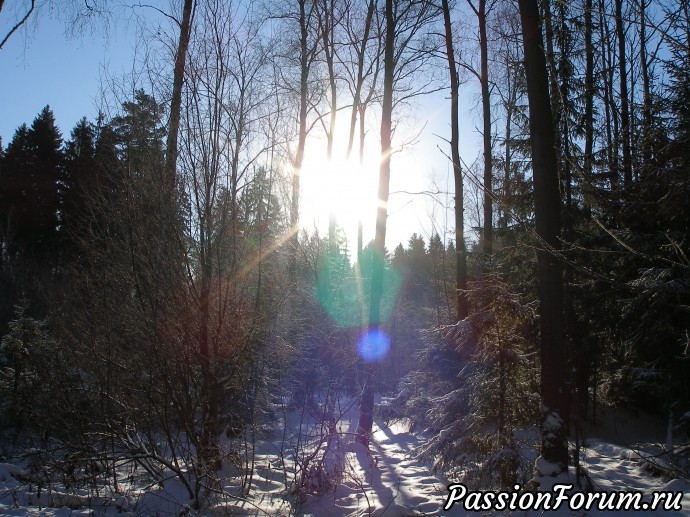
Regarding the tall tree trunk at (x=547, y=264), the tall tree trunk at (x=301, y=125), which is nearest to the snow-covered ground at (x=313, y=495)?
the tall tree trunk at (x=547, y=264)

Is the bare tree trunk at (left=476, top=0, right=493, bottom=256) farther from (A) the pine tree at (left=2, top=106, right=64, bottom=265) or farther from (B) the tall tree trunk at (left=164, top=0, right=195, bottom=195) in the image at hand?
(A) the pine tree at (left=2, top=106, right=64, bottom=265)

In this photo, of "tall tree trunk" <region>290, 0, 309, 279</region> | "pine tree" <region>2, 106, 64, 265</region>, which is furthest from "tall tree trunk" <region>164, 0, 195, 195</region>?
"pine tree" <region>2, 106, 64, 265</region>

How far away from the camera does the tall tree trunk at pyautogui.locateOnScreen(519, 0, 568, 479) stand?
5113 mm

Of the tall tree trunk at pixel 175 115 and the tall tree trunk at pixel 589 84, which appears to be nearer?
the tall tree trunk at pixel 589 84

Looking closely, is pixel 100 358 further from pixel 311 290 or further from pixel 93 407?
pixel 311 290

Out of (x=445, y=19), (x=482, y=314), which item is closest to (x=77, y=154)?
(x=445, y=19)

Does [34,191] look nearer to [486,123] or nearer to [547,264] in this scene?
[486,123]

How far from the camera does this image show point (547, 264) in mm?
5414

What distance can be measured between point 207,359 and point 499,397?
3.77m

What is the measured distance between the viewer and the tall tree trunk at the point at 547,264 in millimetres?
5113

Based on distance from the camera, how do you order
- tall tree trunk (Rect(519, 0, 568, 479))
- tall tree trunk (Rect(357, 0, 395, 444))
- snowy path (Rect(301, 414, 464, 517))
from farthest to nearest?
tall tree trunk (Rect(357, 0, 395, 444)), snowy path (Rect(301, 414, 464, 517)), tall tree trunk (Rect(519, 0, 568, 479))

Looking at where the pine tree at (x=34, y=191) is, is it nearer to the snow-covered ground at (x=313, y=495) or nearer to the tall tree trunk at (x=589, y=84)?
the snow-covered ground at (x=313, y=495)

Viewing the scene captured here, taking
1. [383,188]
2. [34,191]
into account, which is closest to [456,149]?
[383,188]

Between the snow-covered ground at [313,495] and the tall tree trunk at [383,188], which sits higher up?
the tall tree trunk at [383,188]
